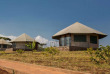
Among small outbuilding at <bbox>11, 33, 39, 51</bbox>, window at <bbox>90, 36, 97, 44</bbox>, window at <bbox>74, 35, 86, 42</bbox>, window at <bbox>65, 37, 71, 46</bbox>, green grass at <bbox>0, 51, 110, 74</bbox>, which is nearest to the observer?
green grass at <bbox>0, 51, 110, 74</bbox>

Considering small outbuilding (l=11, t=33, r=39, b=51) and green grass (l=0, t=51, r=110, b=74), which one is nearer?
green grass (l=0, t=51, r=110, b=74)

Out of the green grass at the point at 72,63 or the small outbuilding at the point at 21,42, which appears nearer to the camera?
the green grass at the point at 72,63

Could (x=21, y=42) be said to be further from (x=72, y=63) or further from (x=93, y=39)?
(x=72, y=63)

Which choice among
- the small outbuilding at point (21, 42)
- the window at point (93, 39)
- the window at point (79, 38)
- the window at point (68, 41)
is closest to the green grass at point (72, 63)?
the window at point (79, 38)

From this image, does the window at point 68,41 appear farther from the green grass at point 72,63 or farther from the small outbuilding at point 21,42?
the small outbuilding at point 21,42

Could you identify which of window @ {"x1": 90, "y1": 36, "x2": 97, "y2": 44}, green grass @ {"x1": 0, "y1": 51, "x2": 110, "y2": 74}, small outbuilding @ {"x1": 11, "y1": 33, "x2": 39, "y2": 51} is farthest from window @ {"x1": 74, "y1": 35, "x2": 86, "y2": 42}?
small outbuilding @ {"x1": 11, "y1": 33, "x2": 39, "y2": 51}

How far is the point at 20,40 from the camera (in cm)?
2658

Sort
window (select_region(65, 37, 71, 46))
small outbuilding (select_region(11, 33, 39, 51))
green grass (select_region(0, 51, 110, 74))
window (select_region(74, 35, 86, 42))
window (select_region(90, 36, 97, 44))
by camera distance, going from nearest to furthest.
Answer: green grass (select_region(0, 51, 110, 74)), window (select_region(74, 35, 86, 42)), window (select_region(65, 37, 71, 46)), window (select_region(90, 36, 97, 44)), small outbuilding (select_region(11, 33, 39, 51))

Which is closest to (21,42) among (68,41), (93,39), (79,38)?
(68,41)

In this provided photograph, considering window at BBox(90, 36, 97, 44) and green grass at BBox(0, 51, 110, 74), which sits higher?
window at BBox(90, 36, 97, 44)

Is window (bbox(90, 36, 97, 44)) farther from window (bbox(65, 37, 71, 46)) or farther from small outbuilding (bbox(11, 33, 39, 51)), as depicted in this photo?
small outbuilding (bbox(11, 33, 39, 51))

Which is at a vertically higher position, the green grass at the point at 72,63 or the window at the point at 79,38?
the window at the point at 79,38

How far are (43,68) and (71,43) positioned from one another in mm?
13776

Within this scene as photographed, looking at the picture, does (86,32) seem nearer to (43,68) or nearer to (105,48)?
(105,48)
